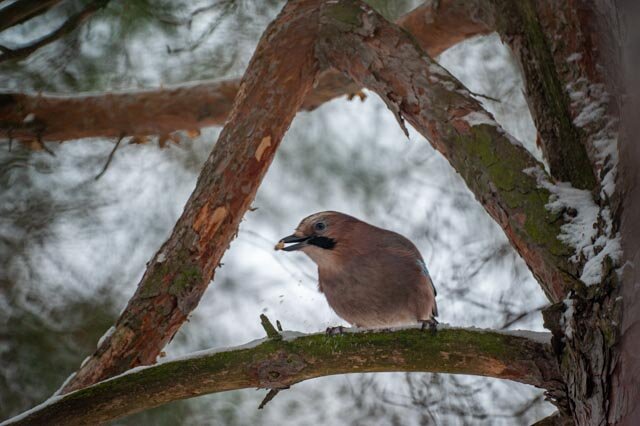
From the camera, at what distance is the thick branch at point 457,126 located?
3.02m

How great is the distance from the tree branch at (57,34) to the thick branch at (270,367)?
2.73 metres

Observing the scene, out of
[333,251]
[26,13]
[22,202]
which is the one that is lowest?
[333,251]

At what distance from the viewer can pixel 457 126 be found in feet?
11.6

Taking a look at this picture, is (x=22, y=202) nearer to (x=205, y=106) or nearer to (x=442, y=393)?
(x=205, y=106)

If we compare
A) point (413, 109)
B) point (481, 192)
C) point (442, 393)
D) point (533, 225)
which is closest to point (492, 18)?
→ point (413, 109)

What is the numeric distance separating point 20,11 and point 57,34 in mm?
320

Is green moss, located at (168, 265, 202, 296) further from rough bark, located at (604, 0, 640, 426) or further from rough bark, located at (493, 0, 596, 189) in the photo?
rough bark, located at (604, 0, 640, 426)

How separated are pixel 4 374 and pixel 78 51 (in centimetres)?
217

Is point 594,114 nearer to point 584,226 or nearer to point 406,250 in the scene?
point 584,226

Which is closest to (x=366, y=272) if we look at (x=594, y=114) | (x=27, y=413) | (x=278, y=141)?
(x=278, y=141)

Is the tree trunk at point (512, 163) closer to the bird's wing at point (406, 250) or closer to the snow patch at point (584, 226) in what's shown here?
the snow patch at point (584, 226)

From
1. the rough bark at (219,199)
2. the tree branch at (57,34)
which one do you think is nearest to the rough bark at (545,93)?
the rough bark at (219,199)

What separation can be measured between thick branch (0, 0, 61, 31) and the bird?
1.96m

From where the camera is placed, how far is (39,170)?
558cm
